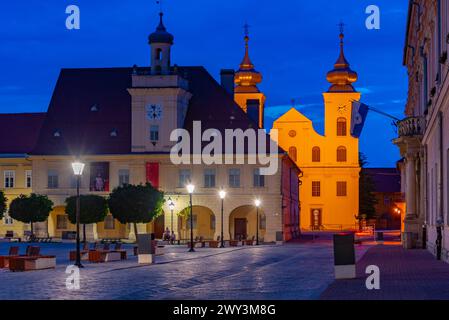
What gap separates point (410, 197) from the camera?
52.3 metres

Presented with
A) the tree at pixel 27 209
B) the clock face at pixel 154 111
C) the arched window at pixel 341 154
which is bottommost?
the tree at pixel 27 209

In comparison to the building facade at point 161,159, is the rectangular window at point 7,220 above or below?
below

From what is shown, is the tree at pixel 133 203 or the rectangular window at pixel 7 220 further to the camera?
the rectangular window at pixel 7 220

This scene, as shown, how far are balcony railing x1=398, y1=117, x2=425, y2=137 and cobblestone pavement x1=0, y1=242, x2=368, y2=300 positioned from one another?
44.1ft

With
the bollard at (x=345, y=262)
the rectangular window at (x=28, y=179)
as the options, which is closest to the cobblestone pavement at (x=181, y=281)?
the bollard at (x=345, y=262)

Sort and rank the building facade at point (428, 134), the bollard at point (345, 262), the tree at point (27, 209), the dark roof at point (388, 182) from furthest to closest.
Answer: the dark roof at point (388, 182) → the tree at point (27, 209) → the building facade at point (428, 134) → the bollard at point (345, 262)

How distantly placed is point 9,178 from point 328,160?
4069 centimetres

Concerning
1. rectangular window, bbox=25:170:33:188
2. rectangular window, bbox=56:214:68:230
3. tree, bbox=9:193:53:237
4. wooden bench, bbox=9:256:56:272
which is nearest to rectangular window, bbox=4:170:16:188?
rectangular window, bbox=25:170:33:188

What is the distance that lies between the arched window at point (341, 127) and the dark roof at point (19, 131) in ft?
121

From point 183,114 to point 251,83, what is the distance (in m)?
36.4

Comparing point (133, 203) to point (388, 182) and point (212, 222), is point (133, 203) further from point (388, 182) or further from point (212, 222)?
point (388, 182)

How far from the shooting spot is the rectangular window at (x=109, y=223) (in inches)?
3093
